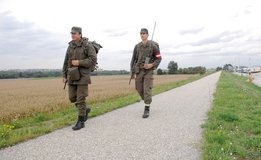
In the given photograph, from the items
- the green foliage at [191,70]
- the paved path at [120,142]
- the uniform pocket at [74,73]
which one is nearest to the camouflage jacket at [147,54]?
the paved path at [120,142]

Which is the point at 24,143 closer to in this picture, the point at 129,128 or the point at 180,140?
the point at 129,128

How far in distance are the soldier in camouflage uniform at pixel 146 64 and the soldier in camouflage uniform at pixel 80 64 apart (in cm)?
183

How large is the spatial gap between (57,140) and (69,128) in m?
1.25

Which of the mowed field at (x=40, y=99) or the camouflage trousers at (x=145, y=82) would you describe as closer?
the camouflage trousers at (x=145, y=82)

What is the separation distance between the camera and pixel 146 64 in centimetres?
862

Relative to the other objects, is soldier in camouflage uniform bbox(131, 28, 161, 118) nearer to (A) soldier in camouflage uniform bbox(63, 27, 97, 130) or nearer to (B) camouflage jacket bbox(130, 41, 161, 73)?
→ (B) camouflage jacket bbox(130, 41, 161, 73)

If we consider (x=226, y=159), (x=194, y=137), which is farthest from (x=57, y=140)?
(x=226, y=159)

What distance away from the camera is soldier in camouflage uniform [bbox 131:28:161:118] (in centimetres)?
870

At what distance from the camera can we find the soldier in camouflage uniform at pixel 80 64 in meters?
7.07

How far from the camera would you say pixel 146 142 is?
18.2 ft

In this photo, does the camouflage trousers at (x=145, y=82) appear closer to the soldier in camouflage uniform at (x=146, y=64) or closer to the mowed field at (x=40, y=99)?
the soldier in camouflage uniform at (x=146, y=64)

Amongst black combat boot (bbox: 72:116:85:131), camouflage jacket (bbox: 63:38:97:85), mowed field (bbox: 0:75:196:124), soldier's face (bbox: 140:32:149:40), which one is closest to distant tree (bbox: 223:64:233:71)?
mowed field (bbox: 0:75:196:124)

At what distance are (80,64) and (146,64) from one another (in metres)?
2.14

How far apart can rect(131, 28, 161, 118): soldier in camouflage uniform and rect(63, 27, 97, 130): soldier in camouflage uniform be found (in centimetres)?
183
